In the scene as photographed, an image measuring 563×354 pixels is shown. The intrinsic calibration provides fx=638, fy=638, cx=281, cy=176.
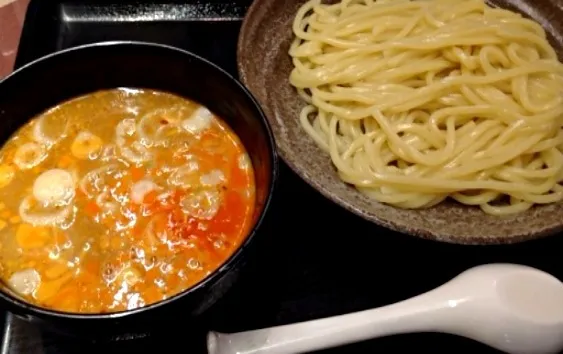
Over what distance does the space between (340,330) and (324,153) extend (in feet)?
1.93

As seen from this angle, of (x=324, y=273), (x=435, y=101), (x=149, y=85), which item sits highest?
(x=149, y=85)

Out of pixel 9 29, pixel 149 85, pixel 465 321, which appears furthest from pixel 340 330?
pixel 9 29

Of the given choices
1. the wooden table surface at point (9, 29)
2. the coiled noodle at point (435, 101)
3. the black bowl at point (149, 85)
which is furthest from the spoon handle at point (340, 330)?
the wooden table surface at point (9, 29)

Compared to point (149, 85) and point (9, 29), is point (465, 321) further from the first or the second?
point (9, 29)

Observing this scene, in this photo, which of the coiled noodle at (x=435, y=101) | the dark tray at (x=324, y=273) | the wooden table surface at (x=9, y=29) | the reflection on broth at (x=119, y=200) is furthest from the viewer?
the wooden table surface at (x=9, y=29)

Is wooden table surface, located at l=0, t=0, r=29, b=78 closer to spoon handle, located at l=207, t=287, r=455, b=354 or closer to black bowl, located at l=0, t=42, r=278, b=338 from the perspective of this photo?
black bowl, located at l=0, t=42, r=278, b=338

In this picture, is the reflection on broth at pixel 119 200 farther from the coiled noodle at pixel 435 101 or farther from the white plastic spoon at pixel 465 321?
the coiled noodle at pixel 435 101

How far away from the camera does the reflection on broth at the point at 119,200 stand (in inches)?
49.6

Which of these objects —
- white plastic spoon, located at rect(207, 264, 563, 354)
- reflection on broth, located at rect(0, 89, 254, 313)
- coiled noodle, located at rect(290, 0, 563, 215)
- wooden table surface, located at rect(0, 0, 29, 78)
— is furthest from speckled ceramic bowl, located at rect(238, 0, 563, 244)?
wooden table surface, located at rect(0, 0, 29, 78)

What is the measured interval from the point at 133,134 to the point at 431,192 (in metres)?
0.76

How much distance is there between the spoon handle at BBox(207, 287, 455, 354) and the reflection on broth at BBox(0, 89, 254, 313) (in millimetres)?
178

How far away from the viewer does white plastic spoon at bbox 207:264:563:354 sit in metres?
1.32

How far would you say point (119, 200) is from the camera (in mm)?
1368

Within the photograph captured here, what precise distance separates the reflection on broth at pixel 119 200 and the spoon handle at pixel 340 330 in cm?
18
